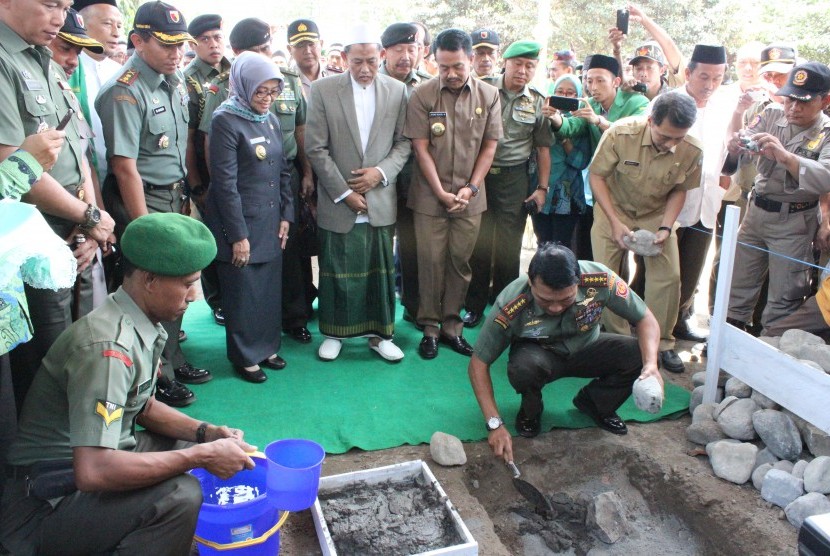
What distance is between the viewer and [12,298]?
5.51 ft

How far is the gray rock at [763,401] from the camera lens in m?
3.06

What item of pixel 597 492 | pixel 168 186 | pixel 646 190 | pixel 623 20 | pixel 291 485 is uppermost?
pixel 623 20

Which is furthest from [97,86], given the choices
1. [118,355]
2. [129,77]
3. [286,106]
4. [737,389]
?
[737,389]

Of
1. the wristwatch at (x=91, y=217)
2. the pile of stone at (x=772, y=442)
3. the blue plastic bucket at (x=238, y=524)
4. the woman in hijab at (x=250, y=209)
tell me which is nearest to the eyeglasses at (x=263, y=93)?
the woman in hijab at (x=250, y=209)

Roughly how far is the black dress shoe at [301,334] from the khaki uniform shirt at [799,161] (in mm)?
2879

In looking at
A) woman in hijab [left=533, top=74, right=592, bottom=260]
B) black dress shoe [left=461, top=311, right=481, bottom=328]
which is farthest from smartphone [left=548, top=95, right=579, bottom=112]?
black dress shoe [left=461, top=311, right=481, bottom=328]

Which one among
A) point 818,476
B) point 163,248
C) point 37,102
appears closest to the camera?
point 163,248

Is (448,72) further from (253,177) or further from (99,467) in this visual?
(99,467)

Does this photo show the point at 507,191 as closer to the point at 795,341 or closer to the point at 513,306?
the point at 513,306

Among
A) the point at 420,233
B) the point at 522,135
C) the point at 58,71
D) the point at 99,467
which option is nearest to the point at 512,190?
the point at 522,135

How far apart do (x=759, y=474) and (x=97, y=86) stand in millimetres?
3766

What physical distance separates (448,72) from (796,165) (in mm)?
1958

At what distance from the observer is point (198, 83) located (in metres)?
3.77

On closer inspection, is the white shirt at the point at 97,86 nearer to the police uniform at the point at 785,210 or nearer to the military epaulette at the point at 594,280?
the military epaulette at the point at 594,280
